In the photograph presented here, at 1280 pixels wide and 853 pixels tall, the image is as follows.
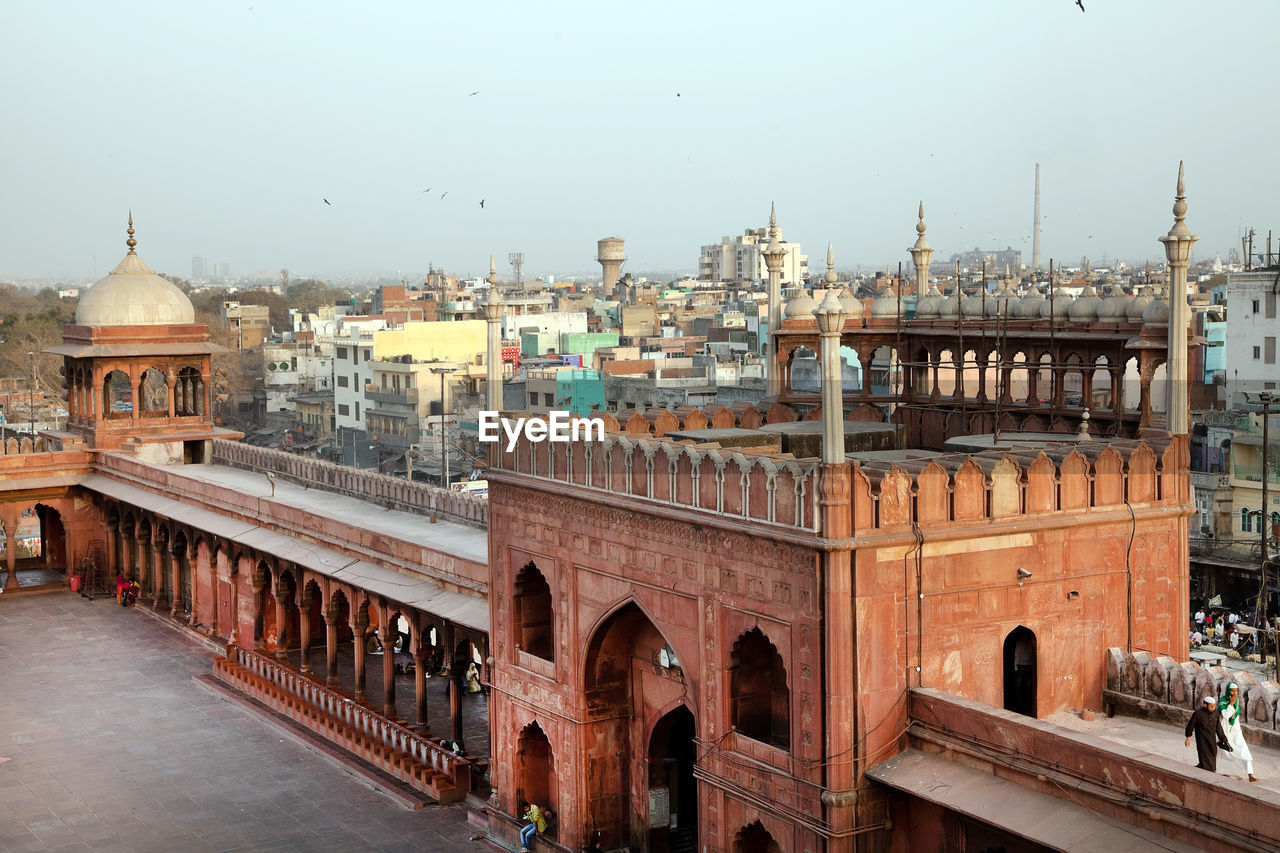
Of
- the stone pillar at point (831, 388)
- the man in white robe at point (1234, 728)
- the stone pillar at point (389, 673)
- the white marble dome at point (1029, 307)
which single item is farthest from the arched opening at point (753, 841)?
the stone pillar at point (389, 673)

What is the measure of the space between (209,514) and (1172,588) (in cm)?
1681

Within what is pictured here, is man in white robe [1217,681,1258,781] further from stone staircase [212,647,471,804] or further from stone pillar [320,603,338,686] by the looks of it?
stone pillar [320,603,338,686]

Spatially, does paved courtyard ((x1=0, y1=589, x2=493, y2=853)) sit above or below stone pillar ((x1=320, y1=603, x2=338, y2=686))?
below

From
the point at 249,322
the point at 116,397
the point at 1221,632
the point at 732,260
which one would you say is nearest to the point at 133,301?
the point at 1221,632

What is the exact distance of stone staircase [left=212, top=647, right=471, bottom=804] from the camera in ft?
57.3

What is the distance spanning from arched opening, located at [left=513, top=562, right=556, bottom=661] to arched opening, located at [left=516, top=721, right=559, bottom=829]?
0.78m

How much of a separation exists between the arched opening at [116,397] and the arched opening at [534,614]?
17738mm

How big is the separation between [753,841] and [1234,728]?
3938 mm

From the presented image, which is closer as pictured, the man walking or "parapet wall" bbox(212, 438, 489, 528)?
the man walking

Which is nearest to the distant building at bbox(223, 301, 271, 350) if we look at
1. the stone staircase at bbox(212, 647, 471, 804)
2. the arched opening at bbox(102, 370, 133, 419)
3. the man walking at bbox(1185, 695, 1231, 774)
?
the arched opening at bbox(102, 370, 133, 419)

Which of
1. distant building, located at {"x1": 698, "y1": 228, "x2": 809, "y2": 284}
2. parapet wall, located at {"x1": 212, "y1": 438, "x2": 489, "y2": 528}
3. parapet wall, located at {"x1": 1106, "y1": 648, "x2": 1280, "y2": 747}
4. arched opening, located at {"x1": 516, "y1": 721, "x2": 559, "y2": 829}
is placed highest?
distant building, located at {"x1": 698, "y1": 228, "x2": 809, "y2": 284}

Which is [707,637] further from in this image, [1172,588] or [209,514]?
[209,514]

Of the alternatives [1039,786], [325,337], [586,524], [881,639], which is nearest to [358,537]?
[586,524]

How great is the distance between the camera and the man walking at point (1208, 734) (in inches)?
409
